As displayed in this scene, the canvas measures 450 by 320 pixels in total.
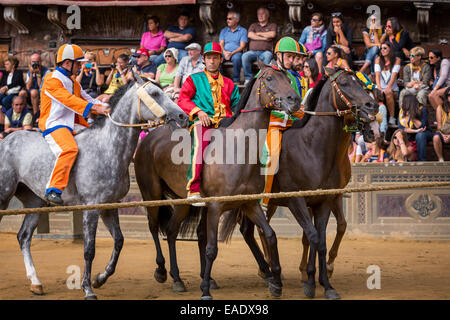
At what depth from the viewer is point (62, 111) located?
7828 millimetres

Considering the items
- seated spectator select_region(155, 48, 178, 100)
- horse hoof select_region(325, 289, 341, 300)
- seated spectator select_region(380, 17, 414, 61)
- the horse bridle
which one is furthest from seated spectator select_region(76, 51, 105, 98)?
horse hoof select_region(325, 289, 341, 300)

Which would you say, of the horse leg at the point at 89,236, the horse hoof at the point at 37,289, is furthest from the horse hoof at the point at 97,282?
the horse hoof at the point at 37,289

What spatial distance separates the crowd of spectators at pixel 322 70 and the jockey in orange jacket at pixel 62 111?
419 centimetres

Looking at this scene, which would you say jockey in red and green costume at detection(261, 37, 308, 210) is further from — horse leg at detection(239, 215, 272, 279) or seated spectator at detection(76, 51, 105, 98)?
seated spectator at detection(76, 51, 105, 98)

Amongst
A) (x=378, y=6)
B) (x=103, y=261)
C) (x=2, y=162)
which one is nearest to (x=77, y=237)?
(x=103, y=261)

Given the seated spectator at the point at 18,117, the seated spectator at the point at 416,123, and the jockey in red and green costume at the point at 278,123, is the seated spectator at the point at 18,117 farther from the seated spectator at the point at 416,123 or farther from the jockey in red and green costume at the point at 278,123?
the seated spectator at the point at 416,123

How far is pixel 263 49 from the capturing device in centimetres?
1433

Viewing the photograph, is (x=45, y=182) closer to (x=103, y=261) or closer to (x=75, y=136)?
(x=75, y=136)

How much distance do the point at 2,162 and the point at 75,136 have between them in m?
0.91

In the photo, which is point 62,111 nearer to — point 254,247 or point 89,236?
point 89,236

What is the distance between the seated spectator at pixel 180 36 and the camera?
48.5ft

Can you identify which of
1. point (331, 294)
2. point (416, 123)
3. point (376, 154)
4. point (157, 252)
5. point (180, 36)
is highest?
point (180, 36)

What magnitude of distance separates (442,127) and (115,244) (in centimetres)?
737

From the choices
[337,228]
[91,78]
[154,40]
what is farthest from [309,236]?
[154,40]
